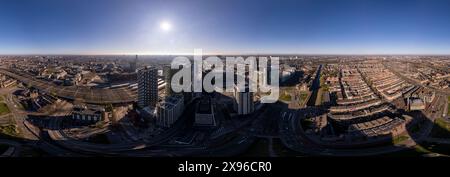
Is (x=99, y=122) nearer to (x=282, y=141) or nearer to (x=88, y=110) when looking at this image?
(x=88, y=110)

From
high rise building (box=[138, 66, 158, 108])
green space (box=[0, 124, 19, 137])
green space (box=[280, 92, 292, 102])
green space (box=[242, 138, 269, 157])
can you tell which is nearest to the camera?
green space (box=[242, 138, 269, 157])

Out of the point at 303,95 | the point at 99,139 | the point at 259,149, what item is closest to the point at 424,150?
the point at 303,95

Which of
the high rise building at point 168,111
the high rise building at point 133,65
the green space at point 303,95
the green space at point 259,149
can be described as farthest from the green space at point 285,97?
the high rise building at point 133,65

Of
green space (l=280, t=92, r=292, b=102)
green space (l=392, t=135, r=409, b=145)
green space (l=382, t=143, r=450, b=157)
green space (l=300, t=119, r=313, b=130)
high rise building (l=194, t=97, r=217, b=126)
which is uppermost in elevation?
green space (l=280, t=92, r=292, b=102)

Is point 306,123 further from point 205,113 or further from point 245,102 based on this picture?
point 205,113

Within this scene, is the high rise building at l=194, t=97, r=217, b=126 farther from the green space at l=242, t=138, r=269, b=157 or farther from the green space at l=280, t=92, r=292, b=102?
the green space at l=280, t=92, r=292, b=102

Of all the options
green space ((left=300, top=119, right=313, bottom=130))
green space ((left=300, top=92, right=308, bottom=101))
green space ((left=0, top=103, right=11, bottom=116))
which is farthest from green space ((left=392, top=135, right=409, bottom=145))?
green space ((left=0, top=103, right=11, bottom=116))

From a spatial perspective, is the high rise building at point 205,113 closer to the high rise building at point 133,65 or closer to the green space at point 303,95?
the high rise building at point 133,65

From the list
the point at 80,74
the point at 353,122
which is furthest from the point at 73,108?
the point at 353,122
